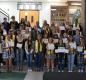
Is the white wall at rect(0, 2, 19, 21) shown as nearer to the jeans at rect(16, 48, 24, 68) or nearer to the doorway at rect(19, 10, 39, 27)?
the doorway at rect(19, 10, 39, 27)

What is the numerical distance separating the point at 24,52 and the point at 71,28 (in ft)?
10.2

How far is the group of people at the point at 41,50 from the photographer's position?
17.6 m

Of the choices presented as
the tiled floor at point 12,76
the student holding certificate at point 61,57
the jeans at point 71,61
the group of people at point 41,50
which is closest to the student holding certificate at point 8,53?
the group of people at point 41,50

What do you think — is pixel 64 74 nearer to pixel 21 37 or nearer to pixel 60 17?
pixel 21 37

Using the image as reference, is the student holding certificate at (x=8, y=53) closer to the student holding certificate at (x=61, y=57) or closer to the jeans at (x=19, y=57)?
the jeans at (x=19, y=57)

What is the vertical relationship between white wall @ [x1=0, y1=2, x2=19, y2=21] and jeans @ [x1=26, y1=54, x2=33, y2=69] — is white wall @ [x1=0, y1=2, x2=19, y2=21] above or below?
above

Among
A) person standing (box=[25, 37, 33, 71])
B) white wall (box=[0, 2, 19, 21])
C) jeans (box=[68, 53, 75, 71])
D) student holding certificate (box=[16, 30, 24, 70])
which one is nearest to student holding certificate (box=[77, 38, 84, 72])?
jeans (box=[68, 53, 75, 71])

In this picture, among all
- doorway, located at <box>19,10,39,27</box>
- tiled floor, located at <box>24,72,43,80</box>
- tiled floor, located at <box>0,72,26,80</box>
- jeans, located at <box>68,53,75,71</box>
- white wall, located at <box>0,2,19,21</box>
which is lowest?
tiled floor, located at <box>0,72,26,80</box>

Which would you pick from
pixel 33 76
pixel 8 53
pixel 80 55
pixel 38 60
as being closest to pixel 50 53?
pixel 38 60

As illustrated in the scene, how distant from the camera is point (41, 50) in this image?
698 inches

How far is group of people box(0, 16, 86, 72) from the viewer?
17578mm

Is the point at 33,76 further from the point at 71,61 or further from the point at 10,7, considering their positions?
the point at 10,7

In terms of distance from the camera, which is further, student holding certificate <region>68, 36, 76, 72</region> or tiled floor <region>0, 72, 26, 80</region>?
student holding certificate <region>68, 36, 76, 72</region>

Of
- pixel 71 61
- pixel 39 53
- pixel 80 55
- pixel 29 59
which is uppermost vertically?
pixel 39 53
